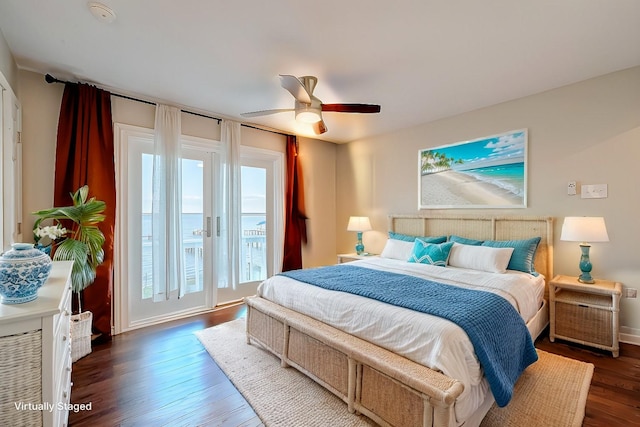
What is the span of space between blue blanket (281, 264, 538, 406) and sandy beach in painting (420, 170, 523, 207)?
66.5 inches

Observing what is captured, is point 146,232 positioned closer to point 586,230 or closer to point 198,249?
point 198,249

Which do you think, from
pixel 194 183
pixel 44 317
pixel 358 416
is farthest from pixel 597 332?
pixel 194 183

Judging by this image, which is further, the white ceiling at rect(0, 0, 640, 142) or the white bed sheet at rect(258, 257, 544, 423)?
the white ceiling at rect(0, 0, 640, 142)

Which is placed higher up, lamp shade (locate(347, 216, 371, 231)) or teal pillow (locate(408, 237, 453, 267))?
lamp shade (locate(347, 216, 371, 231))

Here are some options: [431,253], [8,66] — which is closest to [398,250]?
[431,253]

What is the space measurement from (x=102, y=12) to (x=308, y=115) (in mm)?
1571

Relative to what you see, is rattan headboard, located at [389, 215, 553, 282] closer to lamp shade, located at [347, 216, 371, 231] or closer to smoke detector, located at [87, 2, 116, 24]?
lamp shade, located at [347, 216, 371, 231]

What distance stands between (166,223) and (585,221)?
4.25 metres

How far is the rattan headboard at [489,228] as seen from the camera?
308 centimetres

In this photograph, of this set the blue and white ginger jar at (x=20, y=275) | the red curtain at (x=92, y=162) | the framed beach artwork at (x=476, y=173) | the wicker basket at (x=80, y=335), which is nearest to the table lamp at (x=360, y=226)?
the framed beach artwork at (x=476, y=173)

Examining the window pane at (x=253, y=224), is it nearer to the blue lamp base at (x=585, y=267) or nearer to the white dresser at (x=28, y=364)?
the white dresser at (x=28, y=364)

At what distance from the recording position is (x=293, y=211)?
464cm

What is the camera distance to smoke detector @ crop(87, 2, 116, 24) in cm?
180

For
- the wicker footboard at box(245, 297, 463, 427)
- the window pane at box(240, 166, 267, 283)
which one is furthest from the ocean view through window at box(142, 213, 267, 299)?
the wicker footboard at box(245, 297, 463, 427)
